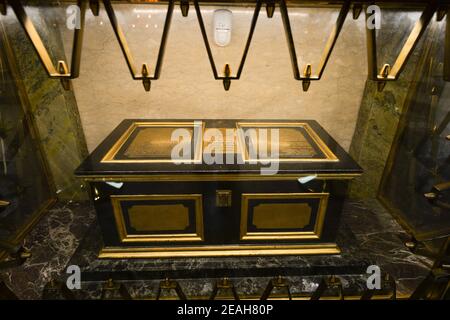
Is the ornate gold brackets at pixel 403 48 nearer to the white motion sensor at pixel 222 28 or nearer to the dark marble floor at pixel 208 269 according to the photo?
the white motion sensor at pixel 222 28

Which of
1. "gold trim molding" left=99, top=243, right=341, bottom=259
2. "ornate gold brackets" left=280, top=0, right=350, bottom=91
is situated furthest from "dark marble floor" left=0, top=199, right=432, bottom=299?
"ornate gold brackets" left=280, top=0, right=350, bottom=91

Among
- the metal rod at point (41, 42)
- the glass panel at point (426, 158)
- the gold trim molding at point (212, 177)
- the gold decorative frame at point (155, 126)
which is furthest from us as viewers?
the glass panel at point (426, 158)

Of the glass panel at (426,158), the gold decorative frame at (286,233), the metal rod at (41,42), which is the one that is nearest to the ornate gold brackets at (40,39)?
the metal rod at (41,42)

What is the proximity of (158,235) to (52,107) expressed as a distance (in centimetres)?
182

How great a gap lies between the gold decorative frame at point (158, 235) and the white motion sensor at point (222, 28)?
1.50 meters

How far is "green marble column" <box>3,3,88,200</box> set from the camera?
2.53 meters

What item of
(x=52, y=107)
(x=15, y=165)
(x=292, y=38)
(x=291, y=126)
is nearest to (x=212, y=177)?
(x=291, y=126)

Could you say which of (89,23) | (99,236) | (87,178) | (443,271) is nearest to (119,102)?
(89,23)

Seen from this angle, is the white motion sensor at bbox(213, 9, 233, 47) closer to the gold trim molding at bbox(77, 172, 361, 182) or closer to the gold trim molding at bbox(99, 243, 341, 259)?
the gold trim molding at bbox(77, 172, 361, 182)

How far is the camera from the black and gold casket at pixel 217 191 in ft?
7.23

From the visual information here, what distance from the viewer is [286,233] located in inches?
101

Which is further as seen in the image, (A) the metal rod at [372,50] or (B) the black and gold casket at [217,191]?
(B) the black and gold casket at [217,191]
